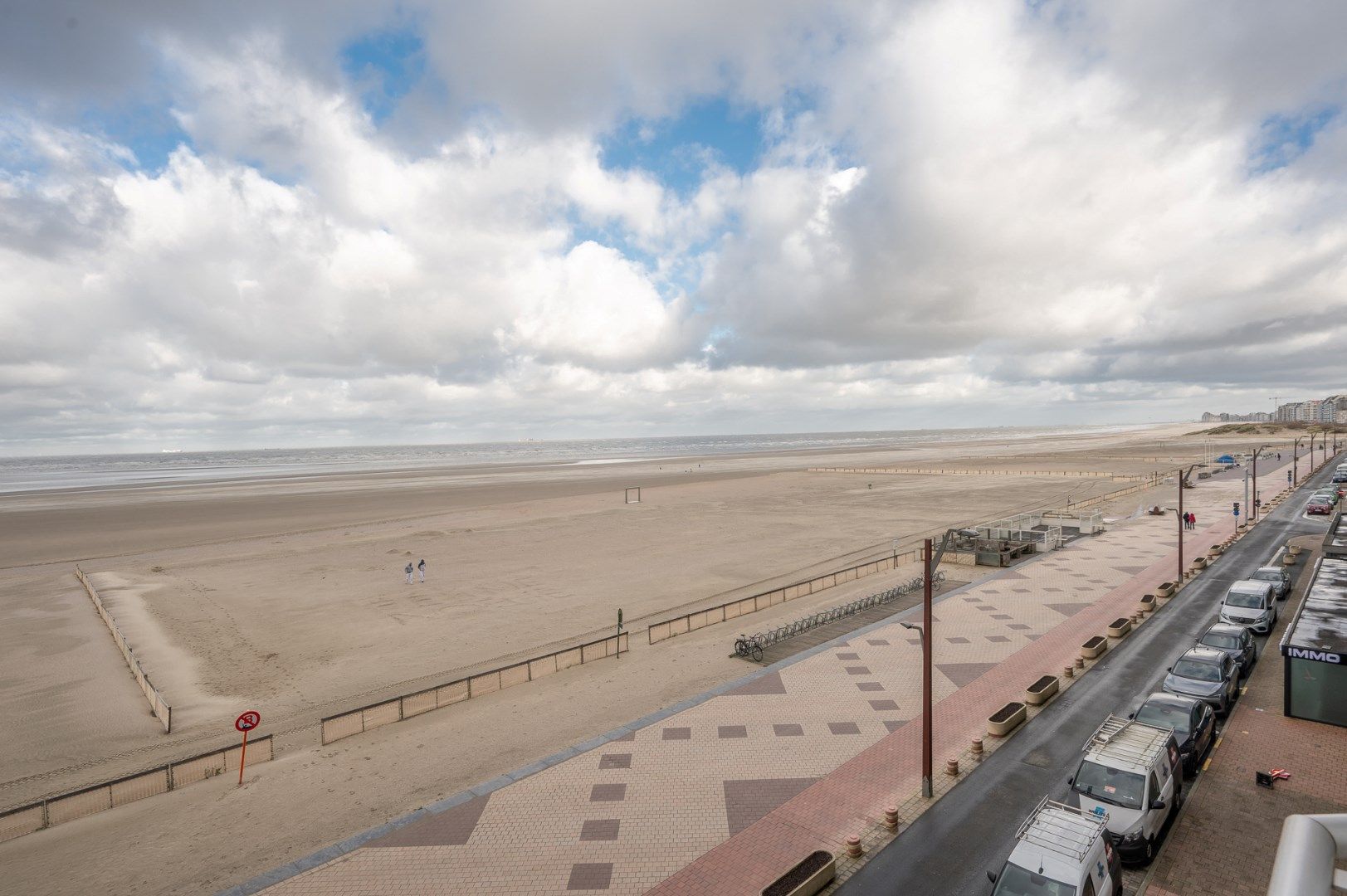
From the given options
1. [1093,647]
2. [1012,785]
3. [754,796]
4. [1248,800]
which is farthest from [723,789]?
[1093,647]

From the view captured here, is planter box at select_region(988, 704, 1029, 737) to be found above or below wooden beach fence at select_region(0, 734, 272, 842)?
above

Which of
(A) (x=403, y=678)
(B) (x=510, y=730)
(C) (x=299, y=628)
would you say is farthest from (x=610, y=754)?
(C) (x=299, y=628)

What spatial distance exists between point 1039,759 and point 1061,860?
653 cm

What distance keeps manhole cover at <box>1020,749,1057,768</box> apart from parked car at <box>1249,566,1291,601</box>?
17.7m

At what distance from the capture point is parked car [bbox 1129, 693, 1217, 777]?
50.6ft

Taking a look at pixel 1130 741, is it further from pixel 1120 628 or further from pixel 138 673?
pixel 138 673

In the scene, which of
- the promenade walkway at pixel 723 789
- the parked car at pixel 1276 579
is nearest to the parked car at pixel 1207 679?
the promenade walkway at pixel 723 789

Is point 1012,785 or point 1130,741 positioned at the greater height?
point 1130,741

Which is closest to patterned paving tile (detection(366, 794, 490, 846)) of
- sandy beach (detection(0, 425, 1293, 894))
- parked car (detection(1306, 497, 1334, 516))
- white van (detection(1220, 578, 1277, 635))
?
sandy beach (detection(0, 425, 1293, 894))

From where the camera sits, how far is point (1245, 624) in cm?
2389

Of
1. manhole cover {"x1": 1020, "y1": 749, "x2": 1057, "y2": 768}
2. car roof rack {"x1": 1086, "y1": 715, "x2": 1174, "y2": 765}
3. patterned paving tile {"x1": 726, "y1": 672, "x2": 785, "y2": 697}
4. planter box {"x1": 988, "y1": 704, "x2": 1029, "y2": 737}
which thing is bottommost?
manhole cover {"x1": 1020, "y1": 749, "x2": 1057, "y2": 768}

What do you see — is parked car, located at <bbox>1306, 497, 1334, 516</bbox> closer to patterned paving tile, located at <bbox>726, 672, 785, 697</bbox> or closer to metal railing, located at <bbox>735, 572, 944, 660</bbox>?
metal railing, located at <bbox>735, 572, 944, 660</bbox>

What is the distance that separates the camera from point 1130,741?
14.4 m

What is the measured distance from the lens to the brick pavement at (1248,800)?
1233 centimetres
